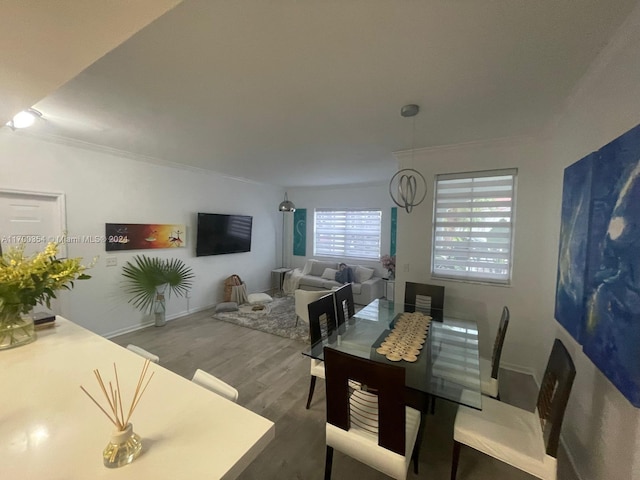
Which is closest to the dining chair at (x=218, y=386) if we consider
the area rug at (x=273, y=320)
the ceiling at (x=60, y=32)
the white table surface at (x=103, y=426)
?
the white table surface at (x=103, y=426)

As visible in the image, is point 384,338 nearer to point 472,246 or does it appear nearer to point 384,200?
point 472,246

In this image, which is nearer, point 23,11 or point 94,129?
point 23,11

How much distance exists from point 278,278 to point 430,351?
4737 millimetres

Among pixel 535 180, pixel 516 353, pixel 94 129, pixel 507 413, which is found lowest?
pixel 516 353

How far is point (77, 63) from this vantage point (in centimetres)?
121

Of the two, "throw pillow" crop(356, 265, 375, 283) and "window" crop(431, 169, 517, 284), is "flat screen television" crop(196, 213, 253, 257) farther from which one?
"window" crop(431, 169, 517, 284)

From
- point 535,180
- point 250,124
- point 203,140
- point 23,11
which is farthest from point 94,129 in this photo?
point 535,180

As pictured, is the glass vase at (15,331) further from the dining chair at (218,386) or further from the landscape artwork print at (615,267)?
the landscape artwork print at (615,267)

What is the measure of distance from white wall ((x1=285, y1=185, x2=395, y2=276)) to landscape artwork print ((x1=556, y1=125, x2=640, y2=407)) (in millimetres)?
4196

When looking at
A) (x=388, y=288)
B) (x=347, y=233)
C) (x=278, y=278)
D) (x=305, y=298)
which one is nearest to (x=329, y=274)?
(x=347, y=233)

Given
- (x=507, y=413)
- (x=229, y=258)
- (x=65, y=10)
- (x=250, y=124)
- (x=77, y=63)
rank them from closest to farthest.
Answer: (x=65, y=10) → (x=77, y=63) → (x=507, y=413) → (x=250, y=124) → (x=229, y=258)

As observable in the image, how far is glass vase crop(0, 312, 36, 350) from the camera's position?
1372 millimetres

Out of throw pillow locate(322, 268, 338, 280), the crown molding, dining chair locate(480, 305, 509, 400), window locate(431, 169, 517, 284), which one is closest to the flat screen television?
the crown molding

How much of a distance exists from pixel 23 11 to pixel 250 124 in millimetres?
1716
